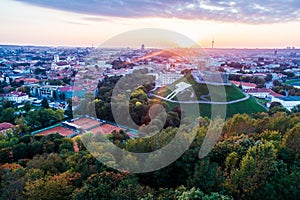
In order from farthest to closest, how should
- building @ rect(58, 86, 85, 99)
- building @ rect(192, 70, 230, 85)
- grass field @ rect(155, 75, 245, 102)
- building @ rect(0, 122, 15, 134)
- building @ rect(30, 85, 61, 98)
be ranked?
building @ rect(30, 85, 61, 98) < building @ rect(58, 86, 85, 99) < building @ rect(192, 70, 230, 85) < grass field @ rect(155, 75, 245, 102) < building @ rect(0, 122, 15, 134)

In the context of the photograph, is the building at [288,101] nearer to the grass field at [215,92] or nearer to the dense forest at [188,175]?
the grass field at [215,92]

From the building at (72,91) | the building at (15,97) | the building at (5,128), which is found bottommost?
the building at (5,128)

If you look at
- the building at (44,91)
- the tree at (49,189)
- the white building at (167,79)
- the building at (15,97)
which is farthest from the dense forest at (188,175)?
the building at (44,91)

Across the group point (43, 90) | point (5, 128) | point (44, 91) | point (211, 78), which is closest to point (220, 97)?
point (211, 78)

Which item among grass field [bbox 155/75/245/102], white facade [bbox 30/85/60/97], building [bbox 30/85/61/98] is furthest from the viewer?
white facade [bbox 30/85/60/97]

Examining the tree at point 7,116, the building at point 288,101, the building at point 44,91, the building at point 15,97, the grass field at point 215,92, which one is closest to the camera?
the tree at point 7,116

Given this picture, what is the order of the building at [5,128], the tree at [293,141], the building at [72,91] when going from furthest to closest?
1. the building at [72,91]
2. the building at [5,128]
3. the tree at [293,141]

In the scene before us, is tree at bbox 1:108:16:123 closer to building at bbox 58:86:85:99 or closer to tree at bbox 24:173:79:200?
building at bbox 58:86:85:99

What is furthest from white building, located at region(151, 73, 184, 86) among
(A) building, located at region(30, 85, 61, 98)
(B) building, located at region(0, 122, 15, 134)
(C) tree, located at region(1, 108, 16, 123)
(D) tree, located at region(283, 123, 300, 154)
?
(D) tree, located at region(283, 123, 300, 154)

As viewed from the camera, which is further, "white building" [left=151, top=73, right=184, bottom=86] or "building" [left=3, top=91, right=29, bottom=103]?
"white building" [left=151, top=73, right=184, bottom=86]

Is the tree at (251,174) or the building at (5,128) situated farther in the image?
the building at (5,128)

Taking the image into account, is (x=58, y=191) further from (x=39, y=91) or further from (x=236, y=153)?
(x=39, y=91)
